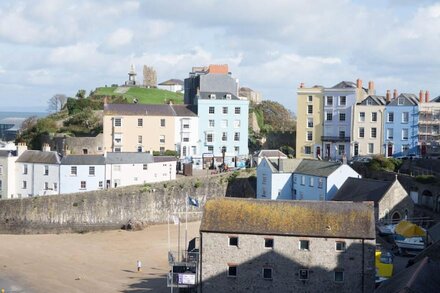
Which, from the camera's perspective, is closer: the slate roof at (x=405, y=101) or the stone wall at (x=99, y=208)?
the stone wall at (x=99, y=208)

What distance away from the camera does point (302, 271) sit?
2845 cm

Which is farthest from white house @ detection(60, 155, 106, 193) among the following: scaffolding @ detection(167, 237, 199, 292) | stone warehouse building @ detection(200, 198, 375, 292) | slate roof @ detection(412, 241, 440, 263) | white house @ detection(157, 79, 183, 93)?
white house @ detection(157, 79, 183, 93)

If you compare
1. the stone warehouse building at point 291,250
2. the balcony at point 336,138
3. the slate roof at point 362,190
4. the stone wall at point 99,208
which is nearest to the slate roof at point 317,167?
the slate roof at point 362,190

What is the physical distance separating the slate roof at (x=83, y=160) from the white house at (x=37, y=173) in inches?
22.5

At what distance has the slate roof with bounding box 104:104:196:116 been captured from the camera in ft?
203

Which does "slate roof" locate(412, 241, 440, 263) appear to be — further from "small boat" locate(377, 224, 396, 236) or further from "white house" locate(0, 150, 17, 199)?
"white house" locate(0, 150, 17, 199)

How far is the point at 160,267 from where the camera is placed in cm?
3794

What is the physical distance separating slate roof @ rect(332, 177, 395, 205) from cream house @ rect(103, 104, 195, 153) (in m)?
22.2

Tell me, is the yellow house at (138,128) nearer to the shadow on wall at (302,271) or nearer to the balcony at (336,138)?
the balcony at (336,138)

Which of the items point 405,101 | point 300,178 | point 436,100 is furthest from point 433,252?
point 436,100

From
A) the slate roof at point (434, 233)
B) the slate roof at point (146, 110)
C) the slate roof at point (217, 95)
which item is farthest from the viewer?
the slate roof at point (217, 95)

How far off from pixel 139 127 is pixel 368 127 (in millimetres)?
19524

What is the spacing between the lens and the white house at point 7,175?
173ft

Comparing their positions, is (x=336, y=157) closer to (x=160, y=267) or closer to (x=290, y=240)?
(x=160, y=267)
